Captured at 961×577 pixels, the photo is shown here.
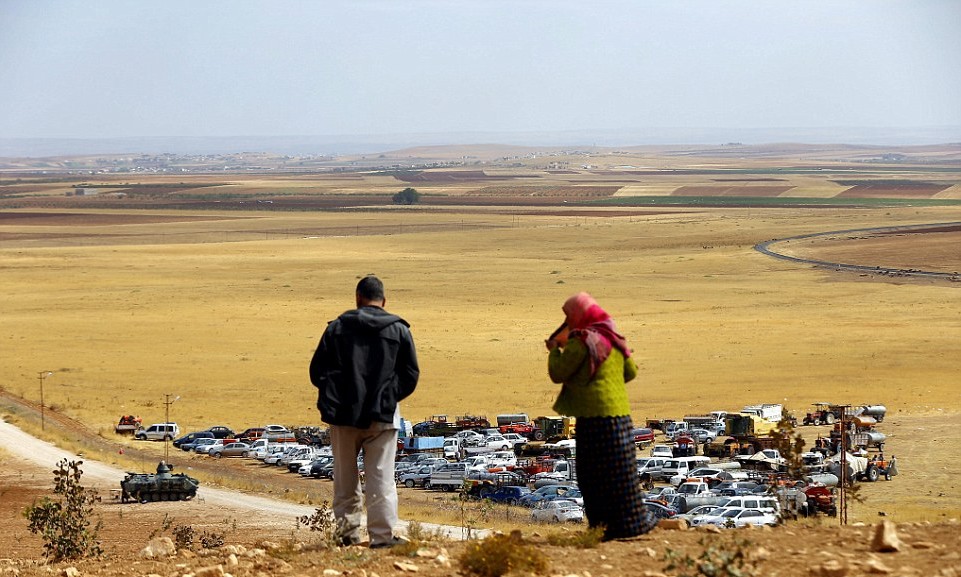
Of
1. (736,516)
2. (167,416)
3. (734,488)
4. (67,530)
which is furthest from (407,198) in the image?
(67,530)

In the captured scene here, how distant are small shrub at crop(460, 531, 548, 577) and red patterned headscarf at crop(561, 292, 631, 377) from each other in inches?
49.7

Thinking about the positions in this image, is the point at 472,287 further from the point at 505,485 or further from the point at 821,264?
the point at 505,485

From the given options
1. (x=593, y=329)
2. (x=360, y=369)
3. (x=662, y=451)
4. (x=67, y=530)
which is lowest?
(x=662, y=451)

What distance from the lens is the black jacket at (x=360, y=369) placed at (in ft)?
28.3

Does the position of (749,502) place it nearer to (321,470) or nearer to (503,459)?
(503,459)

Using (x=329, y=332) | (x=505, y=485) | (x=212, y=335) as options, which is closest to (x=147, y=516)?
(x=505, y=485)

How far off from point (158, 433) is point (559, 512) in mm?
14437

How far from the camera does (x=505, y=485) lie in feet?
80.2

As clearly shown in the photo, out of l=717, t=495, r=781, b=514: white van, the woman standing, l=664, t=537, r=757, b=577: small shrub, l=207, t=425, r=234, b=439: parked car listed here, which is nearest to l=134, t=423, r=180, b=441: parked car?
l=207, t=425, r=234, b=439: parked car

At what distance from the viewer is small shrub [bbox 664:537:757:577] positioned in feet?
22.6

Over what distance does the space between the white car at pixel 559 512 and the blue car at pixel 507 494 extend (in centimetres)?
147

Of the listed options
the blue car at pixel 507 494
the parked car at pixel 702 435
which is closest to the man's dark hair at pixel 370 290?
A: the blue car at pixel 507 494

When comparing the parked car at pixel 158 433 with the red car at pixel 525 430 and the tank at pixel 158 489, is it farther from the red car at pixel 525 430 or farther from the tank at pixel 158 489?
the tank at pixel 158 489

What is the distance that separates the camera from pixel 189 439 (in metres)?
30.6
